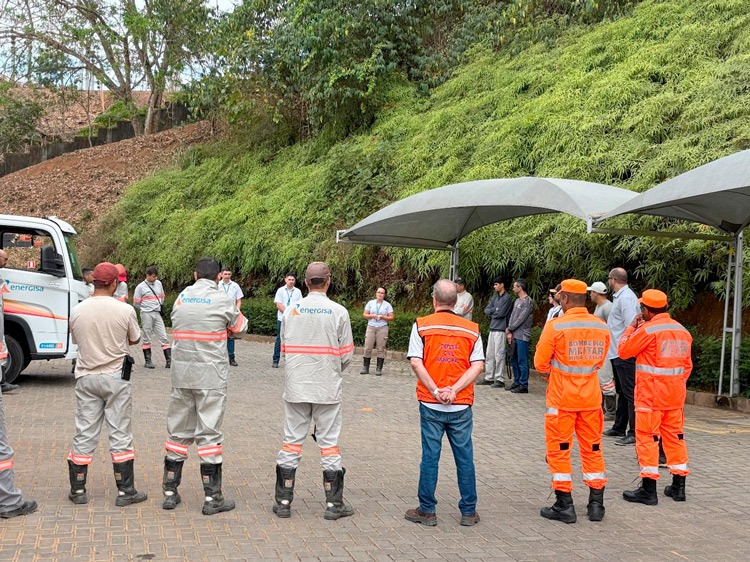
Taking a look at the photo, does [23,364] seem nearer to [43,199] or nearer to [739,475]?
[739,475]

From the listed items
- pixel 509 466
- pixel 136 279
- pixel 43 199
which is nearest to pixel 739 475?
pixel 509 466

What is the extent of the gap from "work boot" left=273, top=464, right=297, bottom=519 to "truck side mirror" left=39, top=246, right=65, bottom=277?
764cm

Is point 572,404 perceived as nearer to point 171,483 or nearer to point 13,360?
point 171,483

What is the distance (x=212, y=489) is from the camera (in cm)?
614

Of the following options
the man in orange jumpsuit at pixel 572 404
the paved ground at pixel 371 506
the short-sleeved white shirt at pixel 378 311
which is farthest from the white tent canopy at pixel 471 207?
the man in orange jumpsuit at pixel 572 404

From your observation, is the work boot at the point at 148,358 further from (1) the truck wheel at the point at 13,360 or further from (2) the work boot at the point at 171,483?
(2) the work boot at the point at 171,483

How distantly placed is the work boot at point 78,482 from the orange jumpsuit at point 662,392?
4425mm

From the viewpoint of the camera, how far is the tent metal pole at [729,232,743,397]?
35.8 ft

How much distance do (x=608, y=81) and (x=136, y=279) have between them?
55.2ft

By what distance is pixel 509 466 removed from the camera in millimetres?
7996

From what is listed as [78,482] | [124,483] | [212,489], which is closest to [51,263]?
[78,482]

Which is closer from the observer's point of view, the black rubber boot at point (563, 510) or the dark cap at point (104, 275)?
the black rubber boot at point (563, 510)

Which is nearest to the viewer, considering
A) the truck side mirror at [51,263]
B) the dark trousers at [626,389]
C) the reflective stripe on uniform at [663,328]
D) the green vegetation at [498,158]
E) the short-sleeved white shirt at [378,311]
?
the reflective stripe on uniform at [663,328]

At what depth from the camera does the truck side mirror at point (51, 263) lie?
12359 mm
